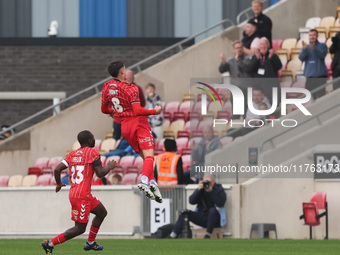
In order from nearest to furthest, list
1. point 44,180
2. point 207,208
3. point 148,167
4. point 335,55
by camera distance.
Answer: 1. point 148,167
2. point 207,208
3. point 335,55
4. point 44,180

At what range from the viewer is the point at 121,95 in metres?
15.4

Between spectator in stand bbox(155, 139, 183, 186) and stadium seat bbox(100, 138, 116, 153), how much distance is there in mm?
4427

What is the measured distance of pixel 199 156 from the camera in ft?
75.2

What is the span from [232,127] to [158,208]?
3098 mm

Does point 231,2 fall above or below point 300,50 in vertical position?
above

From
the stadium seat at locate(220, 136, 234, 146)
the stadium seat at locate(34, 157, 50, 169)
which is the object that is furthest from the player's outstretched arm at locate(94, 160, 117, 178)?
the stadium seat at locate(34, 157, 50, 169)

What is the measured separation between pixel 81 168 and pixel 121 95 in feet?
3.69

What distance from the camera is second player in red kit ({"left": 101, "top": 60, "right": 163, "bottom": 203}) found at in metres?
15.3

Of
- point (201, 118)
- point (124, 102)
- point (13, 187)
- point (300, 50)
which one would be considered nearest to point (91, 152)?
point (124, 102)

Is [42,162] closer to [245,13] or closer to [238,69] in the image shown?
[238,69]

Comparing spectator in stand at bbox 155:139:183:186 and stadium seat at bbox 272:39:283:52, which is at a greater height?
stadium seat at bbox 272:39:283:52

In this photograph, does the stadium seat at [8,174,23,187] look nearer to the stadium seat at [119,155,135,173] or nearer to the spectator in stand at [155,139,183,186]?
the stadium seat at [119,155,135,173]

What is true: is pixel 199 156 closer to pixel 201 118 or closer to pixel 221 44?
pixel 201 118

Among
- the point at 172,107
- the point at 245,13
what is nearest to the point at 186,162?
the point at 172,107
